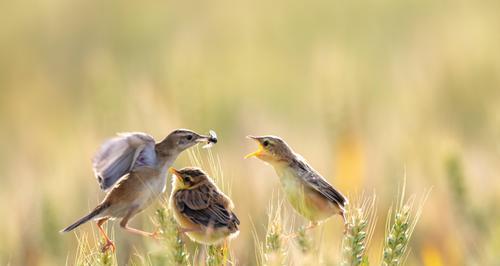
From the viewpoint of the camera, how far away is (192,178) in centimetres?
705

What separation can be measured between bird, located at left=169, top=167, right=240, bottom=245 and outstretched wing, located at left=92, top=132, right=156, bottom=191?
0.75 ft

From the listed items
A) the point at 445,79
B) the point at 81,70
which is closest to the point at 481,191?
the point at 445,79

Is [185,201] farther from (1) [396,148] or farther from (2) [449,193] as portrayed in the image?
(1) [396,148]

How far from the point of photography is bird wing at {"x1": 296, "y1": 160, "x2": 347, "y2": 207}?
7.12 m

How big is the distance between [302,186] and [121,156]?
1023 millimetres

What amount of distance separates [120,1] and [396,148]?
1756 centimetres

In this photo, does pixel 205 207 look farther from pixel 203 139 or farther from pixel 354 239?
pixel 354 239

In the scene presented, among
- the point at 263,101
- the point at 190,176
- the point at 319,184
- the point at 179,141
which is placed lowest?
the point at 263,101

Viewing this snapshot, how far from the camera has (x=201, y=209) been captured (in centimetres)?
689

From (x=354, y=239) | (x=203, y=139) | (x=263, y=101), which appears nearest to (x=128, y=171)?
(x=203, y=139)

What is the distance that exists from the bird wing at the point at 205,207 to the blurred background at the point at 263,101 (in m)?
0.20

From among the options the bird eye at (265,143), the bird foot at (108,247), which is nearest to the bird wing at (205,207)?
the bird foot at (108,247)

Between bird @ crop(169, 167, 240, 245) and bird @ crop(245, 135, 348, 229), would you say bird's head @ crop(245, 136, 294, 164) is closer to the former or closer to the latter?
bird @ crop(245, 135, 348, 229)

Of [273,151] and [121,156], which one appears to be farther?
[273,151]
